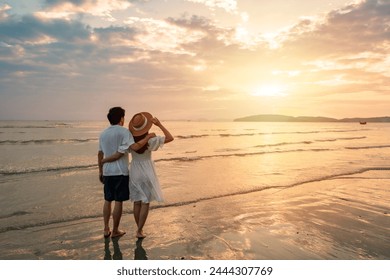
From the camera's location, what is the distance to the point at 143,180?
5617mm

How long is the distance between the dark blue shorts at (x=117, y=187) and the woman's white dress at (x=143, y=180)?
4.8 inches

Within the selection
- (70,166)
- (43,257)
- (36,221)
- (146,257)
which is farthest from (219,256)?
(70,166)

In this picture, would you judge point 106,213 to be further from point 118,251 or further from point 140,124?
point 140,124

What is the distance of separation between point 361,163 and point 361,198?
9.40 m

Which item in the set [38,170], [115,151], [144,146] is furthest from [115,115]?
[38,170]

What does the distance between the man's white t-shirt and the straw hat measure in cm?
13

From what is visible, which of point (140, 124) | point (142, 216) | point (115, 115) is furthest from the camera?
point (142, 216)

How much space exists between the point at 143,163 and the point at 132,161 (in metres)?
0.22

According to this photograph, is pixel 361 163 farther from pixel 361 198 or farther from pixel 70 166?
pixel 70 166

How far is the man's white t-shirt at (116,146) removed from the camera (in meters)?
5.43

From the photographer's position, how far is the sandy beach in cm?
534
